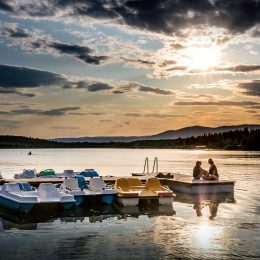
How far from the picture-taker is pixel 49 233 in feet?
69.9

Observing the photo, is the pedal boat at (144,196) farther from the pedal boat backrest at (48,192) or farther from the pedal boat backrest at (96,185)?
the pedal boat backrest at (48,192)

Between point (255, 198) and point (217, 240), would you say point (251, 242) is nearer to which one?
point (217, 240)

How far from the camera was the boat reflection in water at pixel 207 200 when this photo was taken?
29.8m

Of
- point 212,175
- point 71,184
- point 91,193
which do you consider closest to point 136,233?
point 91,193

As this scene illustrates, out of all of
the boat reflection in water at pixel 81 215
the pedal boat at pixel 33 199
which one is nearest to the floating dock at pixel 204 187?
the boat reflection in water at pixel 81 215

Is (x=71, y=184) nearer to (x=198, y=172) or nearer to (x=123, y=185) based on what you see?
(x=123, y=185)

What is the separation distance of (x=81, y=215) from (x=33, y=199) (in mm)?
3078

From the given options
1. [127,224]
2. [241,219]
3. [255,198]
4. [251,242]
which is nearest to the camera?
[251,242]

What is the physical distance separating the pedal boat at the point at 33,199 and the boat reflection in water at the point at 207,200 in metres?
8.57

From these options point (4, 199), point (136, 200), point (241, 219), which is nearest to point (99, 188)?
point (136, 200)

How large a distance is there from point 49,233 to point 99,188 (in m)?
11.8

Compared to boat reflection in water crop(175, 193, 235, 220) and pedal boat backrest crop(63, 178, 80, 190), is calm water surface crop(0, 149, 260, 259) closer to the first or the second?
boat reflection in water crop(175, 193, 235, 220)

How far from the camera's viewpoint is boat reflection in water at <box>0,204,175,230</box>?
24.4 meters

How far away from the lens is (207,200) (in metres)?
34.5
